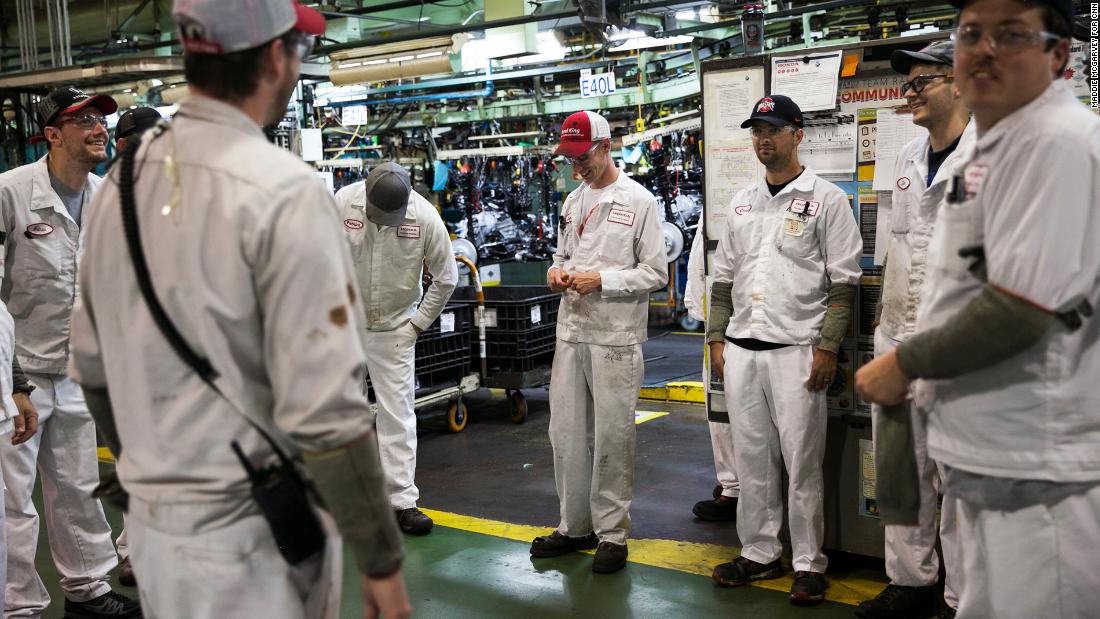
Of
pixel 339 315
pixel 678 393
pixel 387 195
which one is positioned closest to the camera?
pixel 339 315

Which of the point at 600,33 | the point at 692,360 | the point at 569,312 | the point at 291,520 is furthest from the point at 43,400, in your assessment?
the point at 692,360

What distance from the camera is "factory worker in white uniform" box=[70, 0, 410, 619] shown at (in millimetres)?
1605

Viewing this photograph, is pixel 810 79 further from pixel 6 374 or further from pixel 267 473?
pixel 6 374

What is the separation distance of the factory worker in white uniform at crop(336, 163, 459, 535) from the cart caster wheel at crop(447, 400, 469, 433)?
7.29 feet

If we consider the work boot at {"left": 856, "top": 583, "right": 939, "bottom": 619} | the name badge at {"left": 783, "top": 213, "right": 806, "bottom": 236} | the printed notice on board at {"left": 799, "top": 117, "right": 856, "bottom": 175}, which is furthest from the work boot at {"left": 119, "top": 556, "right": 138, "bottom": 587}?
the printed notice on board at {"left": 799, "top": 117, "right": 856, "bottom": 175}

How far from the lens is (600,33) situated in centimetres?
784

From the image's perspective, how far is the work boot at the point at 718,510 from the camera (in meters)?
5.28

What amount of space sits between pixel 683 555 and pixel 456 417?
3.32m

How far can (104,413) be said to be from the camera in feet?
6.60

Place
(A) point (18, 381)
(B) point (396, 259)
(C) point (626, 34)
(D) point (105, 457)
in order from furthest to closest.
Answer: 1. (C) point (626, 34)
2. (D) point (105, 457)
3. (B) point (396, 259)
4. (A) point (18, 381)

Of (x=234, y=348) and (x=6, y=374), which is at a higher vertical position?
(x=234, y=348)

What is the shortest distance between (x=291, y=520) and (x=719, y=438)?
3.99 metres

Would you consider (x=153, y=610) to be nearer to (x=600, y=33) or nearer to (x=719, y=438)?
(x=719, y=438)

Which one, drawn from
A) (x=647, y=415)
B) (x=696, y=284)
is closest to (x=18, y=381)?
(x=696, y=284)
